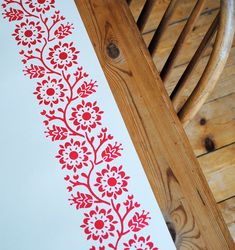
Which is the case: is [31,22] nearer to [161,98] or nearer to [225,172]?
[161,98]

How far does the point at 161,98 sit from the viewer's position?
2.42ft

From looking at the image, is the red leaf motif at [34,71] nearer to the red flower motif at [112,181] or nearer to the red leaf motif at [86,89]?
the red leaf motif at [86,89]

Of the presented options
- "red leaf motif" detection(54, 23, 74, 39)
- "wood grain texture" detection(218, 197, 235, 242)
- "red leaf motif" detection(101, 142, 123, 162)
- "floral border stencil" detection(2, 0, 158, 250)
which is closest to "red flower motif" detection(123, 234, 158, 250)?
"floral border stencil" detection(2, 0, 158, 250)

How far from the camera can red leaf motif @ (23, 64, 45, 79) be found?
28.5 inches

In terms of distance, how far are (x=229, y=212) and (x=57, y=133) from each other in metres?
0.91

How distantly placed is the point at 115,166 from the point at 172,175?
0.36 feet

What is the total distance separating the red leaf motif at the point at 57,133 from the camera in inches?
26.8

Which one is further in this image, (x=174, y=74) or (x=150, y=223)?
(x=174, y=74)

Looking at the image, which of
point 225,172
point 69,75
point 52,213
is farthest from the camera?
point 225,172

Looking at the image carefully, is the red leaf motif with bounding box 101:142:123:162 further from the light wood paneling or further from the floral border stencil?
the light wood paneling

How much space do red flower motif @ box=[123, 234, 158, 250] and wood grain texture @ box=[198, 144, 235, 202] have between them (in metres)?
0.80

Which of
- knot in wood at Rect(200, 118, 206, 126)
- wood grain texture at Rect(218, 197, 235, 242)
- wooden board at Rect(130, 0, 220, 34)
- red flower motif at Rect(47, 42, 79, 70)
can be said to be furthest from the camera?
wooden board at Rect(130, 0, 220, 34)

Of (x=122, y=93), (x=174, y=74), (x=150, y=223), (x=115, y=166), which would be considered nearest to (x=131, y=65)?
(x=122, y=93)

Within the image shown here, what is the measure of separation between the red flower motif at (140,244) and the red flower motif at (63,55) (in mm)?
359
